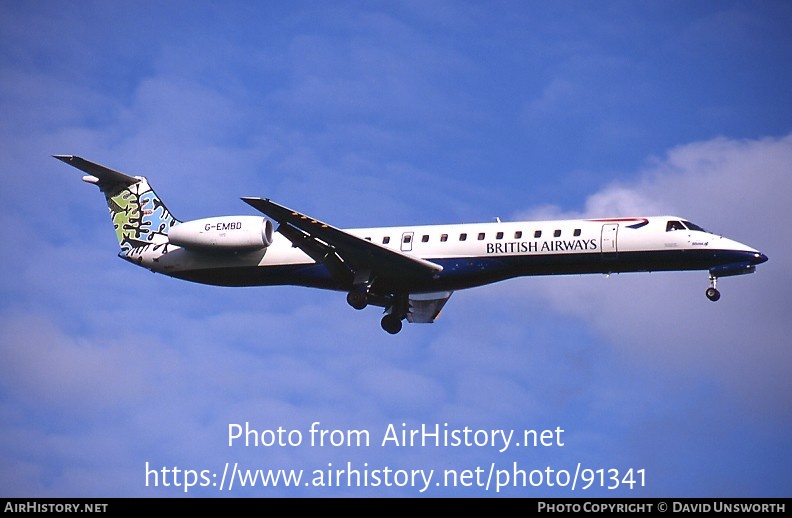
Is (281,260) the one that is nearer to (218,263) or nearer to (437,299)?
(218,263)

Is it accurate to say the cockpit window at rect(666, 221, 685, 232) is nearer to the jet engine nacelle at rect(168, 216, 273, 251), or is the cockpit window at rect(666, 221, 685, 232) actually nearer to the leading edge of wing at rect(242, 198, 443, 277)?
the leading edge of wing at rect(242, 198, 443, 277)

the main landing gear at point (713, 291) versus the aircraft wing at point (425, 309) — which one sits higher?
the aircraft wing at point (425, 309)

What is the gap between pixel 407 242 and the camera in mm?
48000

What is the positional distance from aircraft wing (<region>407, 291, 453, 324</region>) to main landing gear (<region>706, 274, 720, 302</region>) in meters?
9.63

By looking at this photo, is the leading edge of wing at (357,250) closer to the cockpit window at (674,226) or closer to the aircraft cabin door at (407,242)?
the aircraft cabin door at (407,242)

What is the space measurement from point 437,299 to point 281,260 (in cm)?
592

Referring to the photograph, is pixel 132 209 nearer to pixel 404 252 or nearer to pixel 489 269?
pixel 404 252

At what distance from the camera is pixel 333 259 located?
4788 cm

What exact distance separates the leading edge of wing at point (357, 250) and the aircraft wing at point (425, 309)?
384cm

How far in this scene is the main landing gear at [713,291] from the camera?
149ft

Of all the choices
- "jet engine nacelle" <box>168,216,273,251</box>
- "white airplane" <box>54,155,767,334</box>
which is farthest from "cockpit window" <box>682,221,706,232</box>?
"jet engine nacelle" <box>168,216,273,251</box>

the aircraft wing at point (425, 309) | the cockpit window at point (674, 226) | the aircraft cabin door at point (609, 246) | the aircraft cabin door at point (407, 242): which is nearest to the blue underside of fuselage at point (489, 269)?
the aircraft cabin door at point (609, 246)

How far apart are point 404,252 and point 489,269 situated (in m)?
3.00
